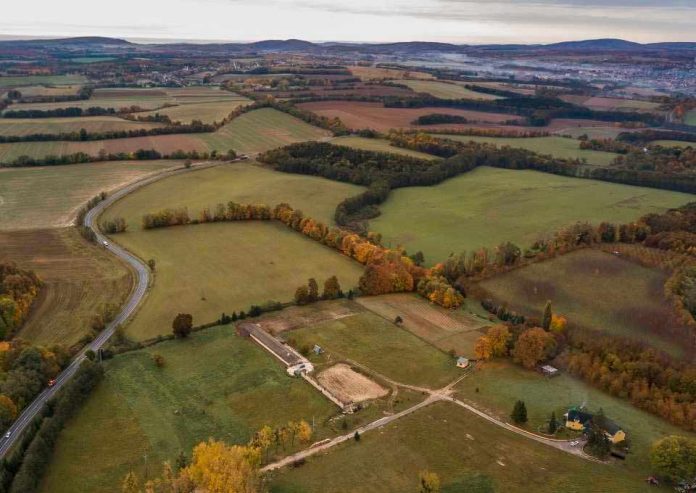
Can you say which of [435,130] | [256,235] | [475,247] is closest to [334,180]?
[256,235]

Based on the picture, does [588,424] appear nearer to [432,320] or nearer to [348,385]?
[348,385]

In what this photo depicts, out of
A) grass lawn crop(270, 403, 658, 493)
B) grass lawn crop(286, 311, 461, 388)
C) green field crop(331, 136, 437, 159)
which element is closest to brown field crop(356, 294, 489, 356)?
grass lawn crop(286, 311, 461, 388)

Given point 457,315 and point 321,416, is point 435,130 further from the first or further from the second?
point 321,416

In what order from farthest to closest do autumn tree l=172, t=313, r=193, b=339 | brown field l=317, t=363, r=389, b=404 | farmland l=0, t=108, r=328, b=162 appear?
farmland l=0, t=108, r=328, b=162
autumn tree l=172, t=313, r=193, b=339
brown field l=317, t=363, r=389, b=404

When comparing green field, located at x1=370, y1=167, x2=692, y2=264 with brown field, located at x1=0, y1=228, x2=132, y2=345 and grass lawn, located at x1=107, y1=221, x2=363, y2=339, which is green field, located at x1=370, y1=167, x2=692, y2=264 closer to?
grass lawn, located at x1=107, y1=221, x2=363, y2=339

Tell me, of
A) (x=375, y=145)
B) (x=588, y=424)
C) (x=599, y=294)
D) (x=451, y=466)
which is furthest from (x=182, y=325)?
(x=375, y=145)
